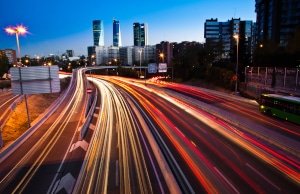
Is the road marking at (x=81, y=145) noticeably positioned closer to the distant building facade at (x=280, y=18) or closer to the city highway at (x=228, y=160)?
the city highway at (x=228, y=160)

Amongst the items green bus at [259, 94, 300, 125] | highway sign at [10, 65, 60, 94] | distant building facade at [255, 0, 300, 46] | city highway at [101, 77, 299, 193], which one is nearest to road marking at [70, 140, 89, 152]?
highway sign at [10, 65, 60, 94]

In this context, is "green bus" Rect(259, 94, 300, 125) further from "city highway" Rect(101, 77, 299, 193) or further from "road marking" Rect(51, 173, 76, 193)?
"road marking" Rect(51, 173, 76, 193)

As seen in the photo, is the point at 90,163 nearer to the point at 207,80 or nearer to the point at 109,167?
the point at 109,167

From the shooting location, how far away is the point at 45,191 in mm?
14055

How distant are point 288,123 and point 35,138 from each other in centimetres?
2805

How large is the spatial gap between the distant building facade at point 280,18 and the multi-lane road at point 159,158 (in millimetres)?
78602

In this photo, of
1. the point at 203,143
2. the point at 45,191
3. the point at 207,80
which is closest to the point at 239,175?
the point at 203,143

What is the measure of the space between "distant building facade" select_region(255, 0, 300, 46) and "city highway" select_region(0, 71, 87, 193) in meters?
87.2

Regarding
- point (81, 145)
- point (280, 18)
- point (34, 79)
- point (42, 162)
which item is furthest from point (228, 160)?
point (280, 18)

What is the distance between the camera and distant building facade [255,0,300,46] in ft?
308

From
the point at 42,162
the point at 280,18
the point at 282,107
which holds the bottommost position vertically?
the point at 42,162

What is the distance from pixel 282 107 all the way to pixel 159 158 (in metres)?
18.6

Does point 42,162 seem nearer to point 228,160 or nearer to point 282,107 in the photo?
point 228,160

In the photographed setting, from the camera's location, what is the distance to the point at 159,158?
1798cm
